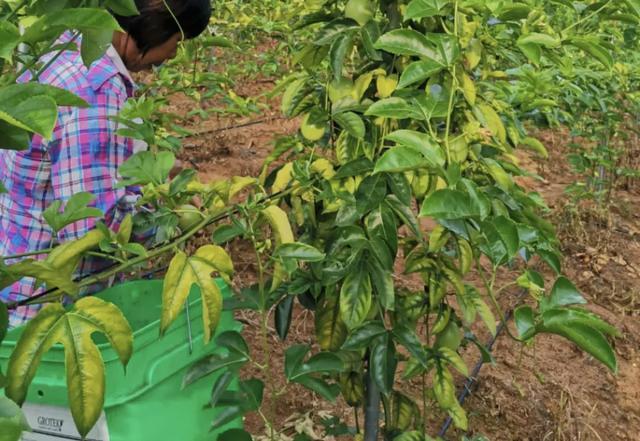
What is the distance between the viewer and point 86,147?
1.42 m

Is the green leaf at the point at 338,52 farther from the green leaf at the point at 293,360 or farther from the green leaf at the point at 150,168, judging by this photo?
the green leaf at the point at 293,360

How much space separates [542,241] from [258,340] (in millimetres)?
1420

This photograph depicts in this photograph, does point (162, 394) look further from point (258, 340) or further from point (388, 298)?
point (258, 340)

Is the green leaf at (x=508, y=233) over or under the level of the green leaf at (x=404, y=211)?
over

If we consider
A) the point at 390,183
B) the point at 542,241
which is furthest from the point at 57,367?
the point at 542,241

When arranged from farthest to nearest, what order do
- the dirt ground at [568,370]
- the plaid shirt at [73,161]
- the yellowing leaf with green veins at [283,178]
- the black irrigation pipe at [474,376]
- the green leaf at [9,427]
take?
1. the dirt ground at [568,370]
2. the black irrigation pipe at [474,376]
3. the plaid shirt at [73,161]
4. the yellowing leaf with green veins at [283,178]
5. the green leaf at [9,427]

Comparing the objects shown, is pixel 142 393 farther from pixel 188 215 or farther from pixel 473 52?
pixel 473 52

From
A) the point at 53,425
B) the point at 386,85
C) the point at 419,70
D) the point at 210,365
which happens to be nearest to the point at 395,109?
the point at 419,70

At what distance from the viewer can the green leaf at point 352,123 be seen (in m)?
1.07

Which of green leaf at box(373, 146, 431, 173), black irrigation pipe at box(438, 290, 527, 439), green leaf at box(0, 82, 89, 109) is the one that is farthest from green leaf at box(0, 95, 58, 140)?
black irrigation pipe at box(438, 290, 527, 439)

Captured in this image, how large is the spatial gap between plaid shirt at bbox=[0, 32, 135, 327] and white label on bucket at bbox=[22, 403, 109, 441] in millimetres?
345

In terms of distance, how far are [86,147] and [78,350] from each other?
0.83 m

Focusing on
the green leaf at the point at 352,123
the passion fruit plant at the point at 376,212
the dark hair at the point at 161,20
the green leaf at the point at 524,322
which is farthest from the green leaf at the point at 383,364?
the dark hair at the point at 161,20

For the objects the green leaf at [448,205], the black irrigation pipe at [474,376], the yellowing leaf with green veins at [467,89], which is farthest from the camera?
the black irrigation pipe at [474,376]
